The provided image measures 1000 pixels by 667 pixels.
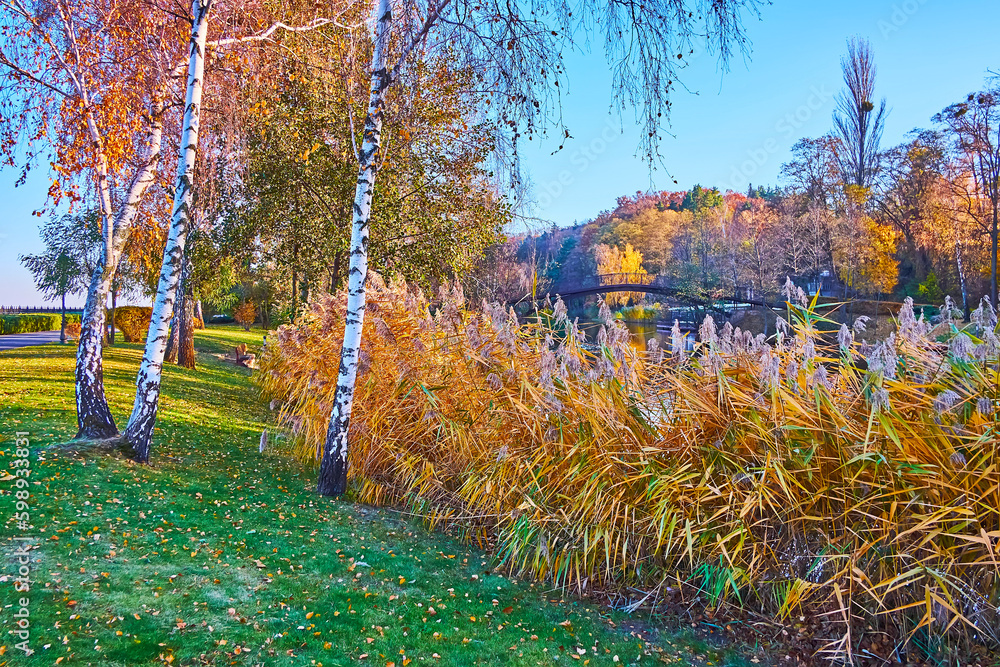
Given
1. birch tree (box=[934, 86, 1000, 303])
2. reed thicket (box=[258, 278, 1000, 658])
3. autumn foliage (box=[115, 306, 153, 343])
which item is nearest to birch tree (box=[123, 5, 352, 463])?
reed thicket (box=[258, 278, 1000, 658])

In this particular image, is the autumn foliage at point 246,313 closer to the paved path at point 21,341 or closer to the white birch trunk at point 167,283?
the paved path at point 21,341

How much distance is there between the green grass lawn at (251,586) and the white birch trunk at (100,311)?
0.44 m

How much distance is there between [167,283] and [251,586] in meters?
3.47

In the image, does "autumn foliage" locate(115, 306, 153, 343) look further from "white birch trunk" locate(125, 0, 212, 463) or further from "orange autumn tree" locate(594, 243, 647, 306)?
"orange autumn tree" locate(594, 243, 647, 306)

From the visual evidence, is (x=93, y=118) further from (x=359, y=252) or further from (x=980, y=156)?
(x=980, y=156)

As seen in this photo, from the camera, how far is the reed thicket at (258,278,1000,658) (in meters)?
3.36

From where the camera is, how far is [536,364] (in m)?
5.63

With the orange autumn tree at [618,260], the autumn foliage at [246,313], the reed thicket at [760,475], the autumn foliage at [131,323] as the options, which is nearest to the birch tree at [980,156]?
the orange autumn tree at [618,260]

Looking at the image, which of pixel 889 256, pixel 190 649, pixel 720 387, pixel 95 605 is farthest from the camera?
pixel 889 256

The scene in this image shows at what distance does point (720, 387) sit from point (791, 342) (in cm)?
128

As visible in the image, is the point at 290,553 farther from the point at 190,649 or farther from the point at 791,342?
the point at 791,342

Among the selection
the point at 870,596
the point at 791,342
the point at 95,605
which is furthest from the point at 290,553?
the point at 791,342

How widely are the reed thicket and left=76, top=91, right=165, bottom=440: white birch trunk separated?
291cm

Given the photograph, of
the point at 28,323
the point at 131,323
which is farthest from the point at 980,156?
the point at 28,323
